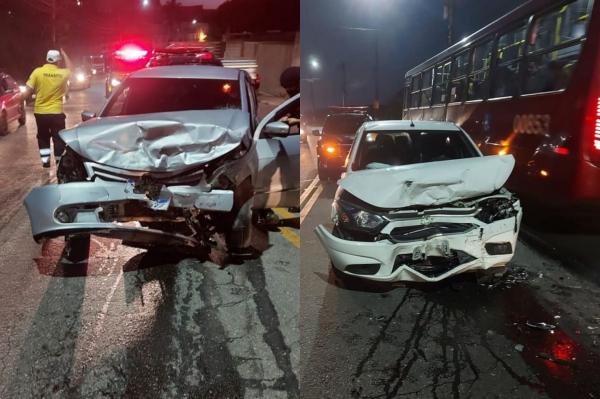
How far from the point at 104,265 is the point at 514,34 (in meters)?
4.95

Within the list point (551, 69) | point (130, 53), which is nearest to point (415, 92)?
point (551, 69)

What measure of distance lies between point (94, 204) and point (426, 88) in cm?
408

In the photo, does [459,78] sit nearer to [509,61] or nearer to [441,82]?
[441,82]

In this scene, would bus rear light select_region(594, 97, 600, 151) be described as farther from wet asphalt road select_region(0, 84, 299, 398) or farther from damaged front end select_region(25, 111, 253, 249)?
damaged front end select_region(25, 111, 253, 249)

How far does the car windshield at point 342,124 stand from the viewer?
567 centimetres

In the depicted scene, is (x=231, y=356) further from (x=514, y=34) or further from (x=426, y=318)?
(x=514, y=34)

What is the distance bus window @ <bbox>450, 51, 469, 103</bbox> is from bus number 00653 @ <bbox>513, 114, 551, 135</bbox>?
2.76 ft

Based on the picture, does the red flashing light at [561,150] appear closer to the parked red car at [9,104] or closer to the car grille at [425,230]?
the car grille at [425,230]

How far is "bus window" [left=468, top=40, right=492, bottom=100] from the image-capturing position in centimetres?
614

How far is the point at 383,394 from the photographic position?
9.18ft

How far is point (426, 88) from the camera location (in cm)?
610

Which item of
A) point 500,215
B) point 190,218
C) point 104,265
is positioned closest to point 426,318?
point 500,215

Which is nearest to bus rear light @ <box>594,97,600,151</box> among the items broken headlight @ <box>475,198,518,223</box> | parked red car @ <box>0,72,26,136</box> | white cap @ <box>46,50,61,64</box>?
broken headlight @ <box>475,198,518,223</box>

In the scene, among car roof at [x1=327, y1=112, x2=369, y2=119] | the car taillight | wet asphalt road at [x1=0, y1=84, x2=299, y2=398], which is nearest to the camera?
wet asphalt road at [x1=0, y1=84, x2=299, y2=398]
